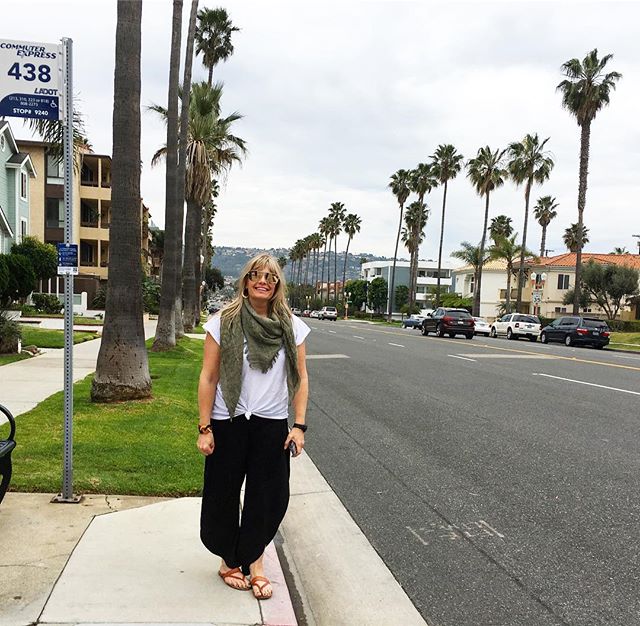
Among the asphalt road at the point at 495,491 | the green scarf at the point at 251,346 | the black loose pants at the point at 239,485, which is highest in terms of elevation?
the green scarf at the point at 251,346

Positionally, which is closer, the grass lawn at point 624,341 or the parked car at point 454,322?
the grass lawn at point 624,341

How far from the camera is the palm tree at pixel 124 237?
8.62 m

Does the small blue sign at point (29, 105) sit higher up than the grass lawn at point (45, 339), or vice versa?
the small blue sign at point (29, 105)

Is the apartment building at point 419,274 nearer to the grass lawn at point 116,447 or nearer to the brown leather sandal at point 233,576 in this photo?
the grass lawn at point 116,447

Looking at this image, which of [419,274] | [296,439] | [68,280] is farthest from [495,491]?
[419,274]

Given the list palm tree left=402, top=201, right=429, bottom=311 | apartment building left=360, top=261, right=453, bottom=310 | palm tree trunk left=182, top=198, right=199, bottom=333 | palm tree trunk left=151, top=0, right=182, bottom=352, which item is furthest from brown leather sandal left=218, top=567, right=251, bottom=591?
apartment building left=360, top=261, right=453, bottom=310

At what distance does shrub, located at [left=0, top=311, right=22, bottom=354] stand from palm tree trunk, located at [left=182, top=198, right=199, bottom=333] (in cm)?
962

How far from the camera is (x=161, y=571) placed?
150 inches

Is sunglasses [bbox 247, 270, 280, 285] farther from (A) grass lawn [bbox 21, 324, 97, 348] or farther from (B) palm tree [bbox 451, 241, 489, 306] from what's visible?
(B) palm tree [bbox 451, 241, 489, 306]

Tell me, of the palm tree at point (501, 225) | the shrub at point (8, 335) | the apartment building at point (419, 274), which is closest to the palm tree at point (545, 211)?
the palm tree at point (501, 225)

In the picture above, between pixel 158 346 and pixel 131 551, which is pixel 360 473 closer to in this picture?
pixel 131 551

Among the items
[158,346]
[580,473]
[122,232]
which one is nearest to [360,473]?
[580,473]

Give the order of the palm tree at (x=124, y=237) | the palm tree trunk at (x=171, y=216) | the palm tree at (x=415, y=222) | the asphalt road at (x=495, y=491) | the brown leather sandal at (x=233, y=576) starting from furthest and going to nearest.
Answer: the palm tree at (x=415, y=222)
the palm tree trunk at (x=171, y=216)
the palm tree at (x=124, y=237)
the asphalt road at (x=495, y=491)
the brown leather sandal at (x=233, y=576)

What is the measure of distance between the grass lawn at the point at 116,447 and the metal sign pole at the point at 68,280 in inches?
15.7
